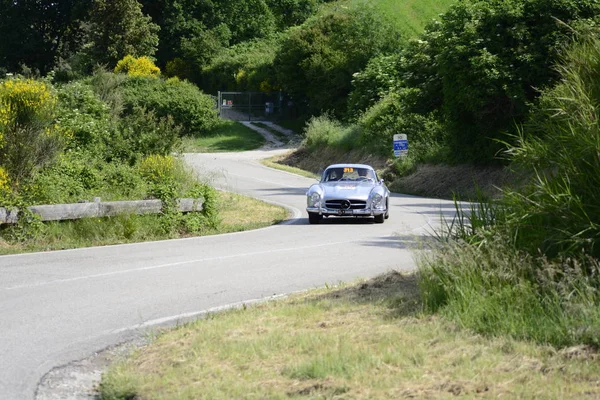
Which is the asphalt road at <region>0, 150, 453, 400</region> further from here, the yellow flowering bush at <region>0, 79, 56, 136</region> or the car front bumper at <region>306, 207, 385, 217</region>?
the yellow flowering bush at <region>0, 79, 56, 136</region>

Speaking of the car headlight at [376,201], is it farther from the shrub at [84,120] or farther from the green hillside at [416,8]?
the green hillside at [416,8]

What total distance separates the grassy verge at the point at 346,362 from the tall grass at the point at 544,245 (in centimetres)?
29

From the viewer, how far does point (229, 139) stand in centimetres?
6081

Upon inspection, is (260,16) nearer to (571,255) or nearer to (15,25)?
(15,25)

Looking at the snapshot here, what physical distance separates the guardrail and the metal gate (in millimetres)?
52086

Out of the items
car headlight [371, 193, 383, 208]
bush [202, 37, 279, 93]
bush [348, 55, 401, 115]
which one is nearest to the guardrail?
car headlight [371, 193, 383, 208]

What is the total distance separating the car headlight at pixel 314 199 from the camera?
21969mm

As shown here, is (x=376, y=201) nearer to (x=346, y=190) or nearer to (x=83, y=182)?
(x=346, y=190)

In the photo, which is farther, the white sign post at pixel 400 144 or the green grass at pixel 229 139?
the green grass at pixel 229 139

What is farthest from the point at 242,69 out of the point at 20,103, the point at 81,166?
the point at 20,103

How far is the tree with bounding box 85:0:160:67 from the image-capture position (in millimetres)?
66938

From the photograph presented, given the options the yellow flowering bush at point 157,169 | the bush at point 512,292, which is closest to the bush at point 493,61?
the yellow flowering bush at point 157,169

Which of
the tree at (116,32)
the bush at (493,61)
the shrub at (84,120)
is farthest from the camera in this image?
the tree at (116,32)

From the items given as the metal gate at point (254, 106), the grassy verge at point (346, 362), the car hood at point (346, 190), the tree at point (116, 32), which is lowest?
the grassy verge at point (346, 362)
